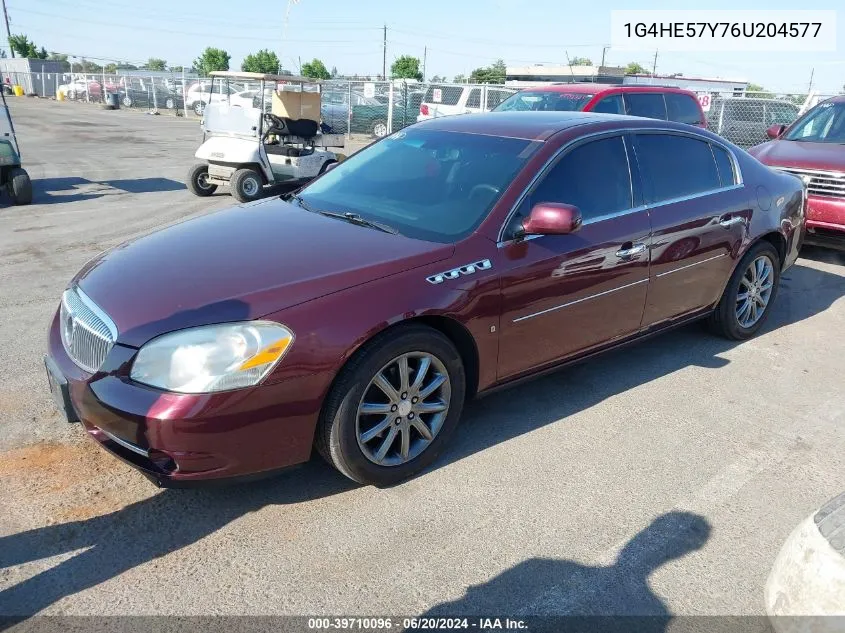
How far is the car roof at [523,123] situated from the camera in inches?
159

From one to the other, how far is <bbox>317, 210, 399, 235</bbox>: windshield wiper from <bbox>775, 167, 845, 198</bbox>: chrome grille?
589cm

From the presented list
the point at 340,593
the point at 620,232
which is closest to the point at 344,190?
the point at 620,232

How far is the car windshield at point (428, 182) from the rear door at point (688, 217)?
1002 millimetres

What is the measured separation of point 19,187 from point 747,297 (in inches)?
372

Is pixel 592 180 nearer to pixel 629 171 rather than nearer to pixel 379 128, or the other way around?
pixel 629 171

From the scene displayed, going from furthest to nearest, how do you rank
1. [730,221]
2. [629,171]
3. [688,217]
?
[730,221] < [688,217] < [629,171]

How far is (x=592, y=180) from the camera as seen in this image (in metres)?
4.00

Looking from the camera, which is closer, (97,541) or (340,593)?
(340,593)

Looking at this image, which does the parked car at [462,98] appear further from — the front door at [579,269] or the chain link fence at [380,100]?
the front door at [579,269]

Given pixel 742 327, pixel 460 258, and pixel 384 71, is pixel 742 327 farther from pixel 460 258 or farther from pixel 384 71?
pixel 384 71

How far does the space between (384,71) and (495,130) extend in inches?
2721

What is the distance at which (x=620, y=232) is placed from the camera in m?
4.01

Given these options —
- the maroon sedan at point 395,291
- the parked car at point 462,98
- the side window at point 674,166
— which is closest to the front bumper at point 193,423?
the maroon sedan at point 395,291

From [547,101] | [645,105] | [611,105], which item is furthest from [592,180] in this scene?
[645,105]
